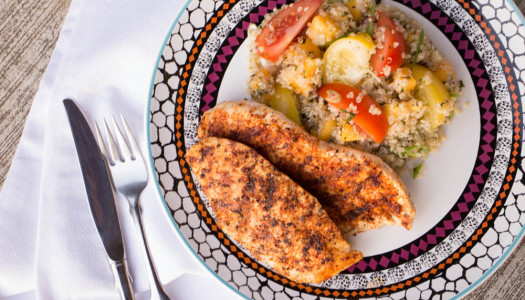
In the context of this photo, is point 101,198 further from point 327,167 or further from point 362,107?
point 362,107

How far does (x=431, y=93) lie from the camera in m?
2.77

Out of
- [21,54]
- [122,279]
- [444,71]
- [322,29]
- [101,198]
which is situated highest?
[21,54]

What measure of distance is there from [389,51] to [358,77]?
24 cm

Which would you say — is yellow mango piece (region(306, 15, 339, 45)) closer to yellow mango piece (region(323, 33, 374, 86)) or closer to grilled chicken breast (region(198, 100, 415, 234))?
yellow mango piece (region(323, 33, 374, 86))

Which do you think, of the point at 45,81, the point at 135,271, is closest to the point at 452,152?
the point at 135,271

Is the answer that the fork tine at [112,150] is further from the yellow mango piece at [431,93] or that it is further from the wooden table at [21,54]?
the yellow mango piece at [431,93]

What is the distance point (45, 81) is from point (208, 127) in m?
1.36

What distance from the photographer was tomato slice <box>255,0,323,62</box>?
2.76 m

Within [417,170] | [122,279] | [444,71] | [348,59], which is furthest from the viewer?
[122,279]

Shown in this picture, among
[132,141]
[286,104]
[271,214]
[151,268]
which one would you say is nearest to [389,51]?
[286,104]

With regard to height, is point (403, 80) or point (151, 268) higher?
point (403, 80)

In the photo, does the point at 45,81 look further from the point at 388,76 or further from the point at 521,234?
the point at 521,234

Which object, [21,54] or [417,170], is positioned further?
[21,54]

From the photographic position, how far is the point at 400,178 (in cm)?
290
